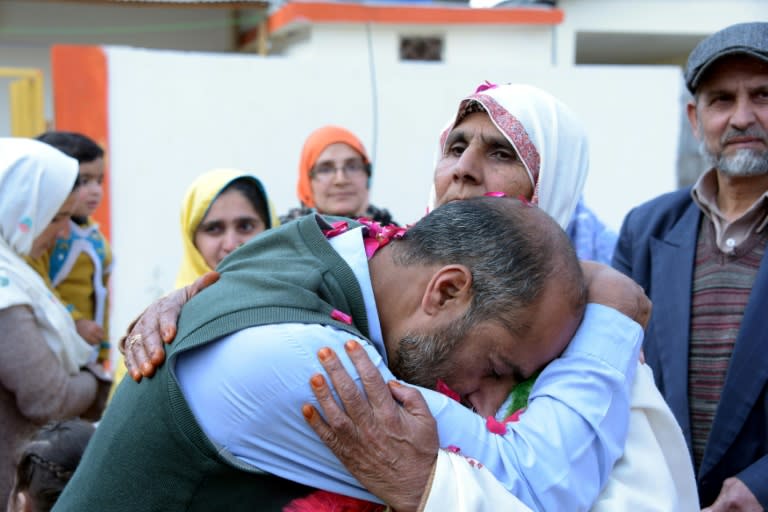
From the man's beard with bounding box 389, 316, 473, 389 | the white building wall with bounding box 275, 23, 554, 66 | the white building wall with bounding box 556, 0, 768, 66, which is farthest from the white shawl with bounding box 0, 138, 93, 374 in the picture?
the white building wall with bounding box 556, 0, 768, 66

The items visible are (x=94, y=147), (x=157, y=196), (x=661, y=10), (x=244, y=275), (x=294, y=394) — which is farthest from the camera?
(x=661, y=10)

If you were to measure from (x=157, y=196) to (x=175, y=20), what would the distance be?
5.11m

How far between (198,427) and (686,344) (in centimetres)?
173

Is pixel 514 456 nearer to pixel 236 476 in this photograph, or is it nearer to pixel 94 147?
pixel 236 476

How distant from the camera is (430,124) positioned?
7.32 m

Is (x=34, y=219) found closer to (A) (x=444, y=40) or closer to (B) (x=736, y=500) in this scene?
(B) (x=736, y=500)

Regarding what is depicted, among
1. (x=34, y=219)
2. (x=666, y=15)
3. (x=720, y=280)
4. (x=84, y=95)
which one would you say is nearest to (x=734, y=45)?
(x=720, y=280)

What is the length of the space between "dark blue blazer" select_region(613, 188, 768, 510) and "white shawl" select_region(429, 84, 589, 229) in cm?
67

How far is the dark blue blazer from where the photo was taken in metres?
2.37

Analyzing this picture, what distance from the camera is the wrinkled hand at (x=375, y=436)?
4.36ft

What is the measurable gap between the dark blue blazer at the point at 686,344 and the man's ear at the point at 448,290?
1277 mm

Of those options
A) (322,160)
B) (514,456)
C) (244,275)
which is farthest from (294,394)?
(322,160)

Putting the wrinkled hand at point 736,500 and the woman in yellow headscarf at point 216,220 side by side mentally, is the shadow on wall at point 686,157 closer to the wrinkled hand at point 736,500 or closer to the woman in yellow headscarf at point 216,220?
the woman in yellow headscarf at point 216,220

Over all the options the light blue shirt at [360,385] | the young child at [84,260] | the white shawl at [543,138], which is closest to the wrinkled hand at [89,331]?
the young child at [84,260]
